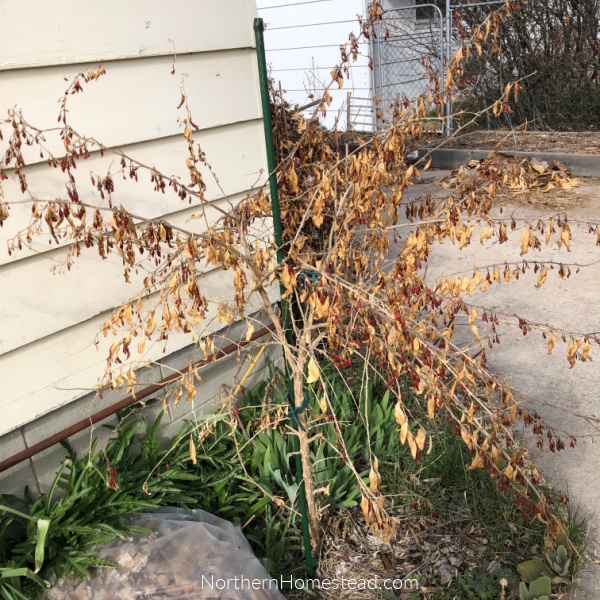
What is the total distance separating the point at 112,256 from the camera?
2598 mm

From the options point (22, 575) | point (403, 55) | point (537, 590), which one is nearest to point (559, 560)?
point (537, 590)

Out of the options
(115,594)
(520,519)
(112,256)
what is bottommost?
(520,519)

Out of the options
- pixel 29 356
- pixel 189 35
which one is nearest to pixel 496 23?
pixel 189 35

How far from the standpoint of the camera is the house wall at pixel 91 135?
2.24m

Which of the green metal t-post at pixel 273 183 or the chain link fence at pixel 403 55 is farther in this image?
the chain link fence at pixel 403 55

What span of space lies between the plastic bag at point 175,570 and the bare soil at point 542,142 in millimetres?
7300

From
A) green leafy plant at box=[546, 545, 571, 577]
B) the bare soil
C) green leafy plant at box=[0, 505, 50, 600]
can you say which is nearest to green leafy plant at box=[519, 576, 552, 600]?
green leafy plant at box=[546, 545, 571, 577]

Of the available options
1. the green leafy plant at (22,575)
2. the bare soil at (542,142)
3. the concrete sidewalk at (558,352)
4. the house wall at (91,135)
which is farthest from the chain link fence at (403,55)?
the green leafy plant at (22,575)

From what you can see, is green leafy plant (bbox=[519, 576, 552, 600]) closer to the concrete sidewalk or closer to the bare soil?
the concrete sidewalk

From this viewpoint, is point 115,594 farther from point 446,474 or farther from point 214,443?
point 446,474

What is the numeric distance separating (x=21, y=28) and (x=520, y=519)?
8.40 ft

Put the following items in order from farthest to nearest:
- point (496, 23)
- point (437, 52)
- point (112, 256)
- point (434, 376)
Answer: point (437, 52)
point (112, 256)
point (496, 23)
point (434, 376)

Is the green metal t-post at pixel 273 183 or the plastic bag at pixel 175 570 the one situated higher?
the green metal t-post at pixel 273 183

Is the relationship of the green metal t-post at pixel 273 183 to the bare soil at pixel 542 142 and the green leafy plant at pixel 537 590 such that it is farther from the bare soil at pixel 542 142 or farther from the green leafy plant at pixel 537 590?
the bare soil at pixel 542 142
